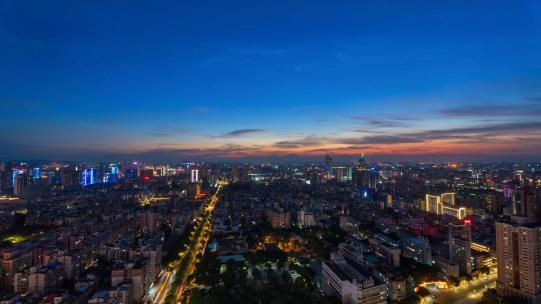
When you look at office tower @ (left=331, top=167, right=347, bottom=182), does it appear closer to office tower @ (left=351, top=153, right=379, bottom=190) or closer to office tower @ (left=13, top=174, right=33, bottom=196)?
office tower @ (left=351, top=153, right=379, bottom=190)

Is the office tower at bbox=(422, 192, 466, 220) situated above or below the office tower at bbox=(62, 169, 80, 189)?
below

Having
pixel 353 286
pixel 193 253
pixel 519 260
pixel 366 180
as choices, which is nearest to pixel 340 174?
pixel 366 180

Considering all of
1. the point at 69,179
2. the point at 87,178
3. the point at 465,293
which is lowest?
the point at 465,293

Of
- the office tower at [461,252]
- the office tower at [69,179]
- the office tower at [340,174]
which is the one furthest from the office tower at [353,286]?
the office tower at [340,174]

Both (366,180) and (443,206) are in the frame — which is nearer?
(443,206)

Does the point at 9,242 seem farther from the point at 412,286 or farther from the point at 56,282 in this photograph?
the point at 412,286

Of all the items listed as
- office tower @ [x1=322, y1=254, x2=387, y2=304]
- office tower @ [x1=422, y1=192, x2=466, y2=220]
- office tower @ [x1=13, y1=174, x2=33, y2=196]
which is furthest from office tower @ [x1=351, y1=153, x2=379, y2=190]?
office tower @ [x1=13, y1=174, x2=33, y2=196]

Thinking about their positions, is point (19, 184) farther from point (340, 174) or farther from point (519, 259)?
point (340, 174)

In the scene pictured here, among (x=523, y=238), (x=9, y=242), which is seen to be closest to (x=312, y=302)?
(x=523, y=238)
